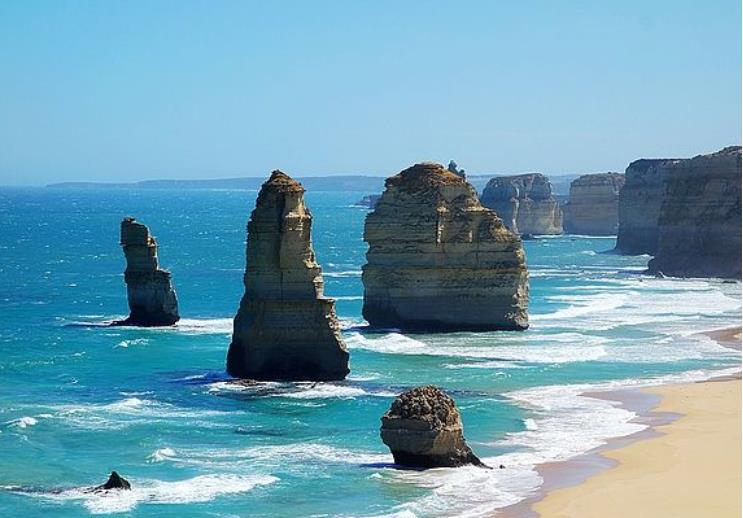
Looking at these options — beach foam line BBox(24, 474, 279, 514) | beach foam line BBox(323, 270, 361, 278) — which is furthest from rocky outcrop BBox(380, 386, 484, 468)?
beach foam line BBox(323, 270, 361, 278)

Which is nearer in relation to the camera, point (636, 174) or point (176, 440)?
point (176, 440)

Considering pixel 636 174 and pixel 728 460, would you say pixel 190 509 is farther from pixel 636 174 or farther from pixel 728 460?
pixel 636 174

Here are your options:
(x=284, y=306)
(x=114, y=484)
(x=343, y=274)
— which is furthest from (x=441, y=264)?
(x=343, y=274)

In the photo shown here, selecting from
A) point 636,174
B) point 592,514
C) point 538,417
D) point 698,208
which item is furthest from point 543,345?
point 636,174

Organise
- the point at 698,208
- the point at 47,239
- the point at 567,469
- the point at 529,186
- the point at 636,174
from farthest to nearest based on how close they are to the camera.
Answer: the point at 529,186 → the point at 47,239 → the point at 636,174 → the point at 698,208 → the point at 567,469

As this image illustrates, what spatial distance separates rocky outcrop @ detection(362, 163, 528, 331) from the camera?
5784cm

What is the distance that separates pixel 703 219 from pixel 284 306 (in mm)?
53479

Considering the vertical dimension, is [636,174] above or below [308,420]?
above

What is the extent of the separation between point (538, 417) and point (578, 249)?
309ft

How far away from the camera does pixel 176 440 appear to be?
35.8 meters

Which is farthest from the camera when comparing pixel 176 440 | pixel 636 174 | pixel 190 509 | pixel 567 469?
pixel 636 174

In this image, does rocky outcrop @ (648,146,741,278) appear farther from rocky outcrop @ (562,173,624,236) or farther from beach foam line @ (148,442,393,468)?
rocky outcrop @ (562,173,624,236)

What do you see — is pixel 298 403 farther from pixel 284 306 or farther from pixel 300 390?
pixel 284 306

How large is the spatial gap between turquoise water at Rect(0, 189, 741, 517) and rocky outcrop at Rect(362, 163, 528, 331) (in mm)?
1398
